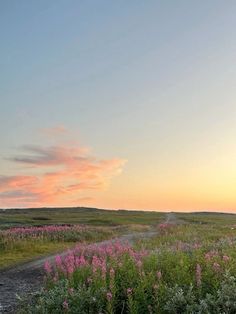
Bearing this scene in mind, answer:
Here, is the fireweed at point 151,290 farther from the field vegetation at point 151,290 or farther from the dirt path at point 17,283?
the dirt path at point 17,283

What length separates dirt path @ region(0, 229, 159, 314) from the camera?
14516 mm

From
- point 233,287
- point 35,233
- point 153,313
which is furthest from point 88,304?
point 35,233

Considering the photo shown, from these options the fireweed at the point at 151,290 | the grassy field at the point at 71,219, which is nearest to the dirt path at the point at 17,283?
the fireweed at the point at 151,290

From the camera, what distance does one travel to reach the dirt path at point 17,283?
14516 mm

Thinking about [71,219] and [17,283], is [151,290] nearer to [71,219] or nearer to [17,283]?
[17,283]

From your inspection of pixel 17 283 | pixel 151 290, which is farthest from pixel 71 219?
pixel 151 290

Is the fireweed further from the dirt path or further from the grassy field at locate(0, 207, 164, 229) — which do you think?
the grassy field at locate(0, 207, 164, 229)

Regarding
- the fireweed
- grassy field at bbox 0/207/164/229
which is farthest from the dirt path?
grassy field at bbox 0/207/164/229

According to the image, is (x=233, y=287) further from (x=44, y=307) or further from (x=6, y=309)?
(x=6, y=309)

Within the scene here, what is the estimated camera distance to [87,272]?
43.8 ft


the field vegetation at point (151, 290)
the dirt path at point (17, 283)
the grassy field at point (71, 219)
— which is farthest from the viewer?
the grassy field at point (71, 219)

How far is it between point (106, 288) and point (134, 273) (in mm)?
870

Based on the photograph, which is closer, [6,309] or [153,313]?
[153,313]

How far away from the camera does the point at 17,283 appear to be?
18625 millimetres
